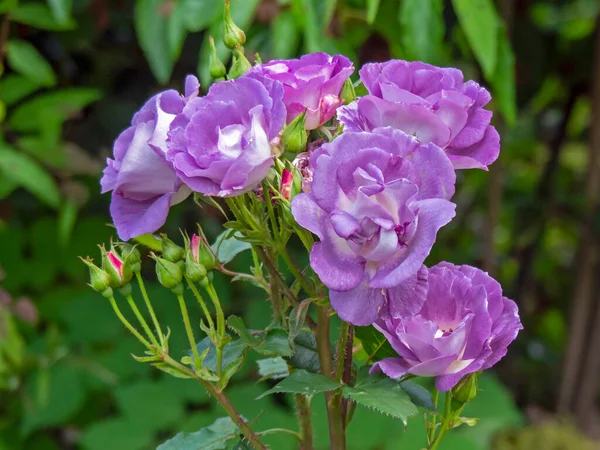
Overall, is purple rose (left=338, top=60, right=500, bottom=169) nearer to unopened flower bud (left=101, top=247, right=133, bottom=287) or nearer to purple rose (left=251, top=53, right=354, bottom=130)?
purple rose (left=251, top=53, right=354, bottom=130)

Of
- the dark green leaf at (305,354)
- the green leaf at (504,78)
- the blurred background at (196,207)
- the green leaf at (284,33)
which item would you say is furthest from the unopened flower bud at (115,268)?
the green leaf at (504,78)

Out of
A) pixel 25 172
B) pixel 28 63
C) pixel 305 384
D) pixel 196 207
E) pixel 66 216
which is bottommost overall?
pixel 196 207

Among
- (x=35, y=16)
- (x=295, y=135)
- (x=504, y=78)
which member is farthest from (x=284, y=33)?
(x=295, y=135)

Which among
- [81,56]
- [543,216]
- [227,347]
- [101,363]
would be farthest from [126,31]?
[227,347]

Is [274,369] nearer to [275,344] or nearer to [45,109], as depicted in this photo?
[275,344]

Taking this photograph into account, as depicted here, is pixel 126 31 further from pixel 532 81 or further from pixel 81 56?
pixel 532 81

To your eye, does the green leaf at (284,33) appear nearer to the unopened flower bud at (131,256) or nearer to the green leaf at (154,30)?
the green leaf at (154,30)
